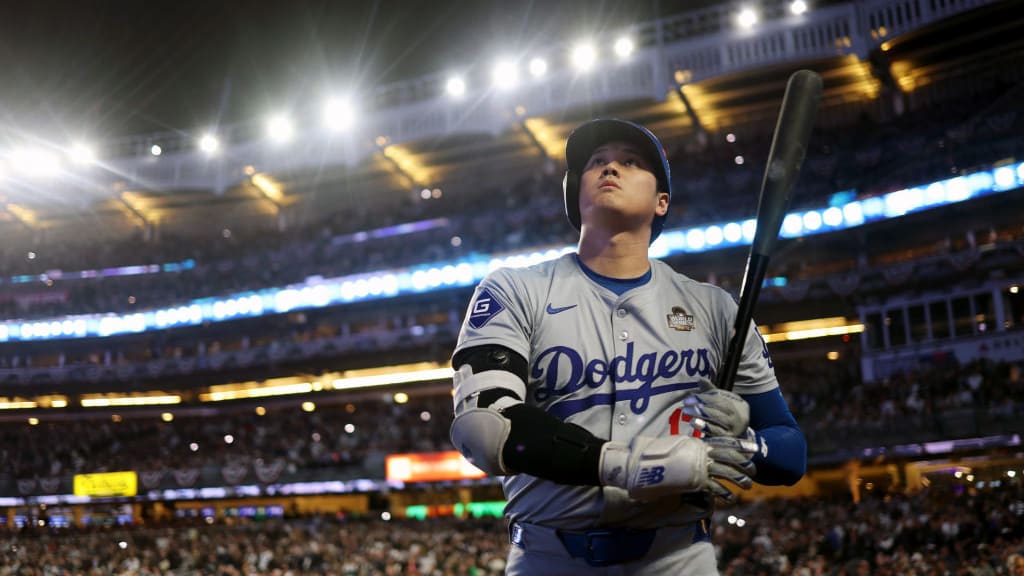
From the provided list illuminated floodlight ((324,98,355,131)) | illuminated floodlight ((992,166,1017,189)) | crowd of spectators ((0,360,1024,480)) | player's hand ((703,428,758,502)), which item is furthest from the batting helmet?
illuminated floodlight ((324,98,355,131))

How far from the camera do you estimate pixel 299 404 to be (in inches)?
1634

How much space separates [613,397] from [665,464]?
0.47 meters

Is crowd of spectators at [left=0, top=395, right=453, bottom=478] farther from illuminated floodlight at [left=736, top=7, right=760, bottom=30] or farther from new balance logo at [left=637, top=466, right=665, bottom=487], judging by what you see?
new balance logo at [left=637, top=466, right=665, bottom=487]

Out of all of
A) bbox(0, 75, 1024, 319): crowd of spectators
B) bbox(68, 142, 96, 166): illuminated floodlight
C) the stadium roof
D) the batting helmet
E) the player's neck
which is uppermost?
bbox(68, 142, 96, 166): illuminated floodlight

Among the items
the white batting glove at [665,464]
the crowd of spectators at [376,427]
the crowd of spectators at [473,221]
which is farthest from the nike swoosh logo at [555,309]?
the crowd of spectators at [473,221]

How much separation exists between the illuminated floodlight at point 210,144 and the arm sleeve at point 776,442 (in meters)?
44.4

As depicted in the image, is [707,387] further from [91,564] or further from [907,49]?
[907,49]

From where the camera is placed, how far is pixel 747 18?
35531mm

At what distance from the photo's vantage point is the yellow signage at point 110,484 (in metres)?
34.9

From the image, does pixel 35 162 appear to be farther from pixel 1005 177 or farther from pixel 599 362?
pixel 599 362

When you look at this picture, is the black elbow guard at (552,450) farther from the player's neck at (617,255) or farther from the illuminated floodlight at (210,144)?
the illuminated floodlight at (210,144)

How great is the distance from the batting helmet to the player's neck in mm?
166

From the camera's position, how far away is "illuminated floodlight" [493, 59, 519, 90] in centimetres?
3825

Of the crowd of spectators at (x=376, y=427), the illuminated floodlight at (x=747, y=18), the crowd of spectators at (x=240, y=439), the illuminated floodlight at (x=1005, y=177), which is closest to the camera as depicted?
the crowd of spectators at (x=376, y=427)
